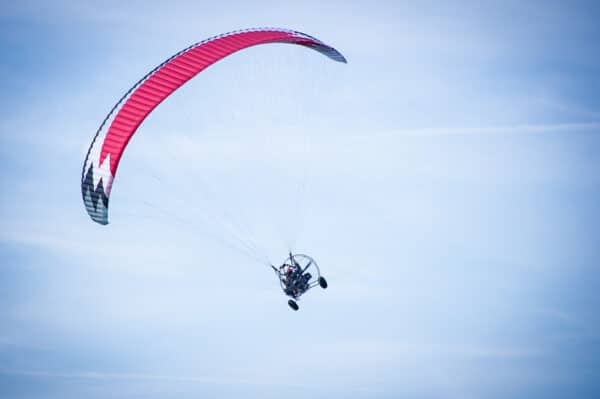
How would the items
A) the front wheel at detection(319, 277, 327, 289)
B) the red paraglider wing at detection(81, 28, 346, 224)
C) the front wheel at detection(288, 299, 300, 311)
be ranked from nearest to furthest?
the red paraglider wing at detection(81, 28, 346, 224)
the front wheel at detection(288, 299, 300, 311)
the front wheel at detection(319, 277, 327, 289)

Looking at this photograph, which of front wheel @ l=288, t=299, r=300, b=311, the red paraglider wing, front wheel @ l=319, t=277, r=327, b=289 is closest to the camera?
the red paraglider wing

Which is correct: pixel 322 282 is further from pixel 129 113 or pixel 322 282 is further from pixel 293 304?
pixel 129 113

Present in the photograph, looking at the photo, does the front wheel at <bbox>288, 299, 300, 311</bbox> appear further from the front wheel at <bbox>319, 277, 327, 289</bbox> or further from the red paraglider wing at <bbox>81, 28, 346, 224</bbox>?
the red paraglider wing at <bbox>81, 28, 346, 224</bbox>

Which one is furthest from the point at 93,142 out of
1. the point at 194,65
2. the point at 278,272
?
the point at 278,272

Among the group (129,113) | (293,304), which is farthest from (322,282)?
(129,113)

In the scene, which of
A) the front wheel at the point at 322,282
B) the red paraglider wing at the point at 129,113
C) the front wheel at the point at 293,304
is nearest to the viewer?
the red paraglider wing at the point at 129,113

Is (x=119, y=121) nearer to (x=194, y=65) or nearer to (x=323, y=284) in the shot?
(x=194, y=65)

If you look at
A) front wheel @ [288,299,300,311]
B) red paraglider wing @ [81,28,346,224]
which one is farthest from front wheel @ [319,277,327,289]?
red paraglider wing @ [81,28,346,224]

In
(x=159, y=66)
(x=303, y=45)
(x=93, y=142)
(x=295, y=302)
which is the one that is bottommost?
(x=295, y=302)

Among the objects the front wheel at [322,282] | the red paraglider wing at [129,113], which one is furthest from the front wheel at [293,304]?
the red paraglider wing at [129,113]

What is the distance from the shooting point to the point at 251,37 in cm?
4531

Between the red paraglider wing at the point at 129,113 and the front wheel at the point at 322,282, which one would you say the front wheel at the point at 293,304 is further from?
the red paraglider wing at the point at 129,113

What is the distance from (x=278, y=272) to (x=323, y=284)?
80.7 inches

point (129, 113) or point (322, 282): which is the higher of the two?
point (129, 113)
